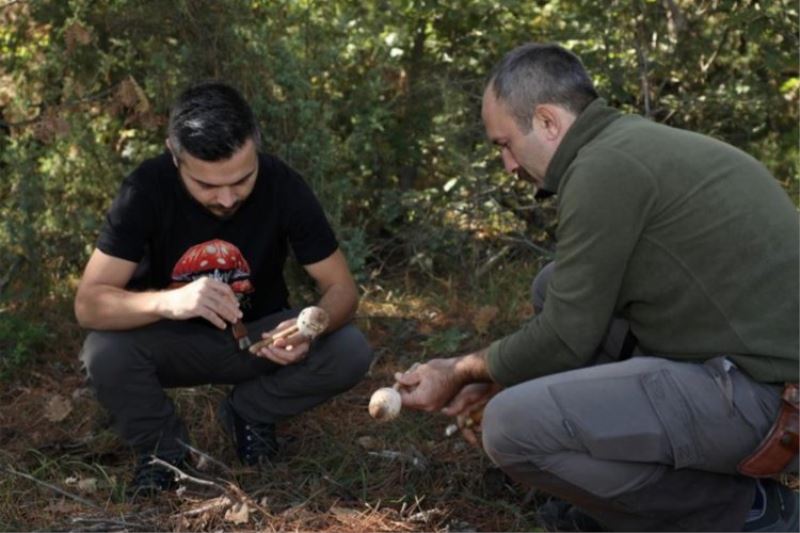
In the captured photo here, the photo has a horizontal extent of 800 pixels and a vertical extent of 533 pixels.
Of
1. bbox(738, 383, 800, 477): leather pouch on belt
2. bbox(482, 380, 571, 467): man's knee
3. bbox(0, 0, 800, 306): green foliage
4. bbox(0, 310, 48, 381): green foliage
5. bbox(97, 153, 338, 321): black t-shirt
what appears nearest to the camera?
bbox(738, 383, 800, 477): leather pouch on belt

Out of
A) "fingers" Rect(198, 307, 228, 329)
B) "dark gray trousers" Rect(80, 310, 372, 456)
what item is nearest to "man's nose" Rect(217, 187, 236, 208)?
"fingers" Rect(198, 307, 228, 329)

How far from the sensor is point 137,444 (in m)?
4.09

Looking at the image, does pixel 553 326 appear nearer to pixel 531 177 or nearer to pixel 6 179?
pixel 531 177

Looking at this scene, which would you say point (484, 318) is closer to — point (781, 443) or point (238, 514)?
point (238, 514)

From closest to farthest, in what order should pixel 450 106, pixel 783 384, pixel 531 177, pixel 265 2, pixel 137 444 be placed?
pixel 783 384
pixel 531 177
pixel 137 444
pixel 265 2
pixel 450 106

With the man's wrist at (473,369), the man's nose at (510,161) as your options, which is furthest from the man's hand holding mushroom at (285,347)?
the man's nose at (510,161)

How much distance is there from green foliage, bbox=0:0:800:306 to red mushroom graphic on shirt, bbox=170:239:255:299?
141 centimetres

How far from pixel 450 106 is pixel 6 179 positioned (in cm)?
215

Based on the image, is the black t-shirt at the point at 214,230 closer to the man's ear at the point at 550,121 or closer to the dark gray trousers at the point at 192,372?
the dark gray trousers at the point at 192,372

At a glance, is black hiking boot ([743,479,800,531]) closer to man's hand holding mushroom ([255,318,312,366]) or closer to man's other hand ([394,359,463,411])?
man's other hand ([394,359,463,411])

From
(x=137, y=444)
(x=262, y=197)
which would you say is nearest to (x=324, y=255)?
Result: (x=262, y=197)

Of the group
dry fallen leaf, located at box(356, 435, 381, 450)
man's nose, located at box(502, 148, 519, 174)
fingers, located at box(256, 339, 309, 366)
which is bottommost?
dry fallen leaf, located at box(356, 435, 381, 450)

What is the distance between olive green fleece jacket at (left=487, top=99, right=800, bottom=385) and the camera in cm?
316

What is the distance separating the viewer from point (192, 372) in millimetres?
4215
